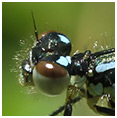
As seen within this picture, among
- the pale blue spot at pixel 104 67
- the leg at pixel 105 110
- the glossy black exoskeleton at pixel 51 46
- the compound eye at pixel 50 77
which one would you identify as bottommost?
the leg at pixel 105 110

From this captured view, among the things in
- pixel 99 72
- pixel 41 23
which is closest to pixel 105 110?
pixel 99 72

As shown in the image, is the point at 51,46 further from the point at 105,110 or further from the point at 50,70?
the point at 105,110

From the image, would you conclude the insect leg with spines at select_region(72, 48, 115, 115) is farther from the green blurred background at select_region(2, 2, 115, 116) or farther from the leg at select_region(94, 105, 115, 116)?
the green blurred background at select_region(2, 2, 115, 116)

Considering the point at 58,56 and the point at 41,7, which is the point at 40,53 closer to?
the point at 58,56

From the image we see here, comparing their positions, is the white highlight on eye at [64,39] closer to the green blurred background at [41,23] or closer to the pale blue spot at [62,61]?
the pale blue spot at [62,61]

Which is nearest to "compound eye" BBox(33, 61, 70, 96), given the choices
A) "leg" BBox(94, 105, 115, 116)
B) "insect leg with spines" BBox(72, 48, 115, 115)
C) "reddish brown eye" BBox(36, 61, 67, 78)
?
"reddish brown eye" BBox(36, 61, 67, 78)

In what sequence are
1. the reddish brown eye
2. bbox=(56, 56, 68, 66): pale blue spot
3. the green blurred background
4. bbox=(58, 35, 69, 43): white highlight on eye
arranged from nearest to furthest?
1. the reddish brown eye
2. bbox=(56, 56, 68, 66): pale blue spot
3. bbox=(58, 35, 69, 43): white highlight on eye
4. the green blurred background

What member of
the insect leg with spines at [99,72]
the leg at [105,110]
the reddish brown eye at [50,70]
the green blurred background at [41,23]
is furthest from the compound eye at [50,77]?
the green blurred background at [41,23]

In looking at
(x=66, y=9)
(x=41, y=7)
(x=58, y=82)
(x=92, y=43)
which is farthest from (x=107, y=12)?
(x=58, y=82)
